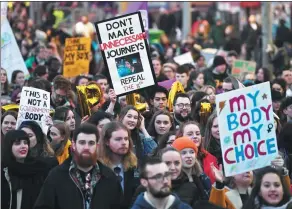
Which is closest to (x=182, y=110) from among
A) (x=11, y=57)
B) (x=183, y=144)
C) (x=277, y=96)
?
(x=277, y=96)

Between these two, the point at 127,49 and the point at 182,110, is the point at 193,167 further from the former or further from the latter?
the point at 127,49

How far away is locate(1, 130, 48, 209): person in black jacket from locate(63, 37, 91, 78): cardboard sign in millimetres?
9443

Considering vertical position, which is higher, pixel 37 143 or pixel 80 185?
pixel 37 143

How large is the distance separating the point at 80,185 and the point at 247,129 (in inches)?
58.3

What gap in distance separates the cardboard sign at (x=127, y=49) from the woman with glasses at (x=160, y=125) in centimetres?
127

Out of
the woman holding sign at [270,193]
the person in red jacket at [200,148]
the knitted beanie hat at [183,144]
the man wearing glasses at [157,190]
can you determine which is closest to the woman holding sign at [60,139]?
the person in red jacket at [200,148]

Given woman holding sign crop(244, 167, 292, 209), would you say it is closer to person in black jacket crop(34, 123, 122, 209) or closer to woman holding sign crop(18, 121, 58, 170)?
person in black jacket crop(34, 123, 122, 209)

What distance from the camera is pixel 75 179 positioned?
1122 cm

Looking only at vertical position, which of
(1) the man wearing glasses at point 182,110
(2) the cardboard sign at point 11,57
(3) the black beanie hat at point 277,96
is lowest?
(1) the man wearing glasses at point 182,110

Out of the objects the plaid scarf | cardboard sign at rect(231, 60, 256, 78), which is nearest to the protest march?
the plaid scarf

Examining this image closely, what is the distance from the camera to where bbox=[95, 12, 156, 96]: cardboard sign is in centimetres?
1580

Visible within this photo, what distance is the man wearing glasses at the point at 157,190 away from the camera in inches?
400

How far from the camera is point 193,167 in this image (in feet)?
39.4

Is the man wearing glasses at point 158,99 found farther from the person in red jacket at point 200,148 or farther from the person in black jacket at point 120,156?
the person in black jacket at point 120,156
